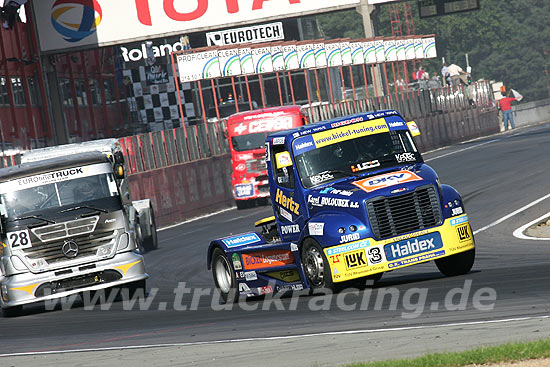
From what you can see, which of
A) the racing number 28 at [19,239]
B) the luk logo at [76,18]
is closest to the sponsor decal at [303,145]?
the racing number 28 at [19,239]

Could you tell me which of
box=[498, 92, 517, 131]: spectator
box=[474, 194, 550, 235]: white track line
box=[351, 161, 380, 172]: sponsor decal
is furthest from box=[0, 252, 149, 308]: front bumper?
box=[498, 92, 517, 131]: spectator

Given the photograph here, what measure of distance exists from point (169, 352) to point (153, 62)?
4334 centimetres

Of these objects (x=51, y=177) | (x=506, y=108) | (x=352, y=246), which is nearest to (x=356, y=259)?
(x=352, y=246)

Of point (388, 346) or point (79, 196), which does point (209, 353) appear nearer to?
point (388, 346)

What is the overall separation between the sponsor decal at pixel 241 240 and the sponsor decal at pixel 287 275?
1.84 ft

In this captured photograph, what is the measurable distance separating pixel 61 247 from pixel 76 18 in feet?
88.0

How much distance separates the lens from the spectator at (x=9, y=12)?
113ft

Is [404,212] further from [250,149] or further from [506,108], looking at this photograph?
[506,108]

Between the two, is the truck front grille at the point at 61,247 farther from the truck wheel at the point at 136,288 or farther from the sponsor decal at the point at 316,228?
the sponsor decal at the point at 316,228

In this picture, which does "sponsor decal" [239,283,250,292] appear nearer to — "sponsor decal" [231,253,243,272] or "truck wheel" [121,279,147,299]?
"sponsor decal" [231,253,243,272]

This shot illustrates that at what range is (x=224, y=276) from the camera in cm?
1283

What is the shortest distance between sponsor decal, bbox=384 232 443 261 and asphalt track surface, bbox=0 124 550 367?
16.1 inches

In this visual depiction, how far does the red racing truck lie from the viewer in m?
26.3

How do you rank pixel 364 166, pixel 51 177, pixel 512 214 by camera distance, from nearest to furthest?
pixel 364 166
pixel 51 177
pixel 512 214
